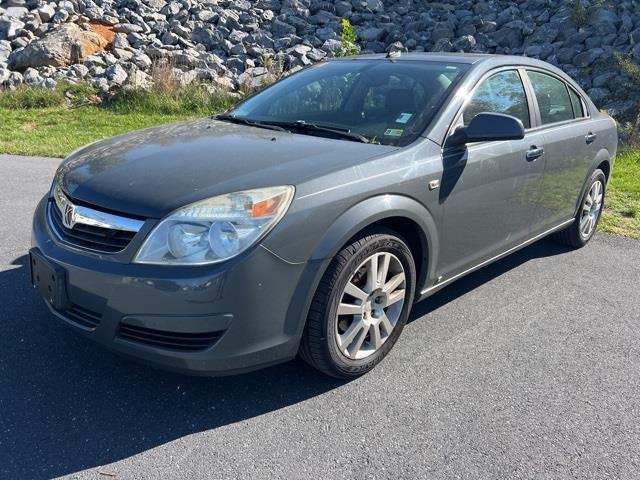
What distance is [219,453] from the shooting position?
2.68 metres

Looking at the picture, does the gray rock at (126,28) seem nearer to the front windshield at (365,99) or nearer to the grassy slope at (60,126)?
the grassy slope at (60,126)

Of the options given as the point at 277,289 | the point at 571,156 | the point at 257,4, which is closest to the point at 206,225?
the point at 277,289

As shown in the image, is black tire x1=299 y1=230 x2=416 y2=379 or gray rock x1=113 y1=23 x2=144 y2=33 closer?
black tire x1=299 y1=230 x2=416 y2=379

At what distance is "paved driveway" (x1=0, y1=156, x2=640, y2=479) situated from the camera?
8.66ft

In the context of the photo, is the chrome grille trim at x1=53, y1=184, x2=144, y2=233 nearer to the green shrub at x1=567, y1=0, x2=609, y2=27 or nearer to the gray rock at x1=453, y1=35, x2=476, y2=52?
the gray rock at x1=453, y1=35, x2=476, y2=52

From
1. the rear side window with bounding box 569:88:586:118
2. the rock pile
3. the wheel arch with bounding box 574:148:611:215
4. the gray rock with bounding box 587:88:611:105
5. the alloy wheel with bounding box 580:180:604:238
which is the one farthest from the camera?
the rock pile

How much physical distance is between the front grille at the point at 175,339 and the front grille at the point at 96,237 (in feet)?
1.15

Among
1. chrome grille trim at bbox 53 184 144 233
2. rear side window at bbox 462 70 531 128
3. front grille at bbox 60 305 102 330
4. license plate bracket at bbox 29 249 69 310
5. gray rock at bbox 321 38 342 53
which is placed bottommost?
gray rock at bbox 321 38 342 53

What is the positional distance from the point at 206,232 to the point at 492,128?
1.76m

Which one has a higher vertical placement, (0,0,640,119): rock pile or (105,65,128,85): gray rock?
(0,0,640,119): rock pile

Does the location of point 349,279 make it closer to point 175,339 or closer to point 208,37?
point 175,339

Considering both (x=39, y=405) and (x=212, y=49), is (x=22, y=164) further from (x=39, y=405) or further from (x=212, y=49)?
(x=212, y=49)

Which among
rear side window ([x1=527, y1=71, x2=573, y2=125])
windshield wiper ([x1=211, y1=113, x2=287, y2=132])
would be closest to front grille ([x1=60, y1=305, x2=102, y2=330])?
windshield wiper ([x1=211, y1=113, x2=287, y2=132])

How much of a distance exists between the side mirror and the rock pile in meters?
9.77
